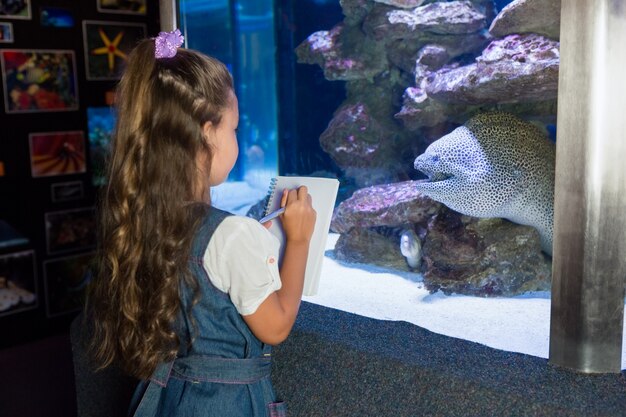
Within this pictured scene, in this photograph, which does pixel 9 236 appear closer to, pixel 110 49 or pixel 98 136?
pixel 98 136

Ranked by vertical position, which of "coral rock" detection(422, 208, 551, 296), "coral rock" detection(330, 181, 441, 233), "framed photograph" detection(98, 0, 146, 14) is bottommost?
"coral rock" detection(422, 208, 551, 296)

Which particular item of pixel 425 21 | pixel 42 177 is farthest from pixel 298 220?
pixel 42 177

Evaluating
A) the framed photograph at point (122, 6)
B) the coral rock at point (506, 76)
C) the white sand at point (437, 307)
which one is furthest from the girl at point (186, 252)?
the framed photograph at point (122, 6)

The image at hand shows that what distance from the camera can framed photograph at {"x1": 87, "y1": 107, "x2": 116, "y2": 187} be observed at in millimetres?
3387

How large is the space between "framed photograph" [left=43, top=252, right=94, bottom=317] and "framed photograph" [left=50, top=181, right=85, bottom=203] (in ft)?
1.04

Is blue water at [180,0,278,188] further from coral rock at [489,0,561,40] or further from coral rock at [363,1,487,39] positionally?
coral rock at [489,0,561,40]

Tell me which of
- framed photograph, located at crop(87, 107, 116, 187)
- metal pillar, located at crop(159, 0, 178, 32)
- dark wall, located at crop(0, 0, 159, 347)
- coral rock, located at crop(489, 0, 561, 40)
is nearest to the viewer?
coral rock, located at crop(489, 0, 561, 40)

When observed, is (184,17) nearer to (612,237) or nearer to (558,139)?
(558,139)

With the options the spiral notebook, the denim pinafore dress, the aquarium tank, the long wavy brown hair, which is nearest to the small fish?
the aquarium tank

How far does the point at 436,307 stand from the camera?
5.81 ft

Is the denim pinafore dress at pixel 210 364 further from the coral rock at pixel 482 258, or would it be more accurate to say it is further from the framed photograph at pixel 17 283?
the framed photograph at pixel 17 283

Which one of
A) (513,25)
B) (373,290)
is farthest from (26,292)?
(513,25)

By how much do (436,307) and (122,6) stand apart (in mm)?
2493

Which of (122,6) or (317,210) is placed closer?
(317,210)
